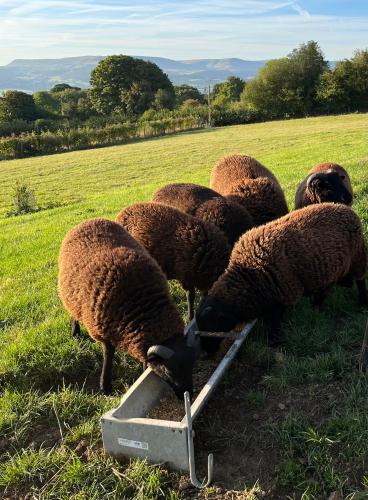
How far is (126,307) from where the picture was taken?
4398 mm

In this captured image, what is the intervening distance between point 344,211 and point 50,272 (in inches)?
182

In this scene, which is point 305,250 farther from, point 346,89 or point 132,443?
point 346,89

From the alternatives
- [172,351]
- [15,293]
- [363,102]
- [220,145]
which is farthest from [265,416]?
[363,102]

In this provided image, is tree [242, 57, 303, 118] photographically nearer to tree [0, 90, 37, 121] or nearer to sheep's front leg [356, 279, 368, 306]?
tree [0, 90, 37, 121]

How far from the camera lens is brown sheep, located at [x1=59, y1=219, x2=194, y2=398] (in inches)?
155

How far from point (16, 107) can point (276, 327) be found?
223 ft

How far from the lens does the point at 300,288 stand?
16.4 feet

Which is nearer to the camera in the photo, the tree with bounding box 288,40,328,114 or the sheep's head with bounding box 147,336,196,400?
the sheep's head with bounding box 147,336,196,400

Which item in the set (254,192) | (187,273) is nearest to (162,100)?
(254,192)

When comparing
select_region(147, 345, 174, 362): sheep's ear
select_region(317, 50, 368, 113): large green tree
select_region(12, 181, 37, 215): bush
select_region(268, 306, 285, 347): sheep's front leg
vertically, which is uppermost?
select_region(317, 50, 368, 113): large green tree

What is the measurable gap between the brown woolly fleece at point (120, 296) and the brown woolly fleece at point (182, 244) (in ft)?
3.25

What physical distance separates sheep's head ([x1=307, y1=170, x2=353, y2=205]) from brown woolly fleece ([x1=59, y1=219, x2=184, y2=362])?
360 centimetres

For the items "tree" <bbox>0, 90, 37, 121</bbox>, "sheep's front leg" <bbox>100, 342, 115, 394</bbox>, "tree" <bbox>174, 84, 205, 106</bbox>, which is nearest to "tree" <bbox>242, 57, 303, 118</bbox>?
"tree" <bbox>174, 84, 205, 106</bbox>

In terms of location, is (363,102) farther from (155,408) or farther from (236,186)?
(155,408)
